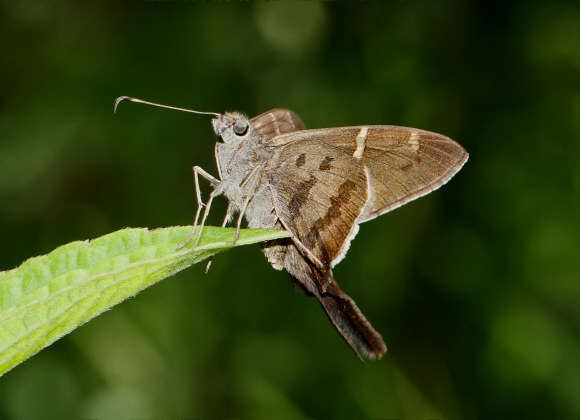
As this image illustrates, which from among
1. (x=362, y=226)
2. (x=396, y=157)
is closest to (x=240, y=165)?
(x=396, y=157)

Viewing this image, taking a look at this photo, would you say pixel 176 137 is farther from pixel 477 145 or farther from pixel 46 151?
pixel 477 145

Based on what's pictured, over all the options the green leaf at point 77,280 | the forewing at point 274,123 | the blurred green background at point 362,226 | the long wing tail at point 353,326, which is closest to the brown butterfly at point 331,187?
the long wing tail at point 353,326

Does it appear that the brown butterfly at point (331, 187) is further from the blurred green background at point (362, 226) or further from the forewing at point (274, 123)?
the blurred green background at point (362, 226)

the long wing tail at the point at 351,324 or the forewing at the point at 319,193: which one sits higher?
the forewing at the point at 319,193

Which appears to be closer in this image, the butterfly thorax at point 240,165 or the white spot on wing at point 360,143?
the white spot on wing at point 360,143

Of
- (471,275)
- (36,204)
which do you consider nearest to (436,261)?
(471,275)

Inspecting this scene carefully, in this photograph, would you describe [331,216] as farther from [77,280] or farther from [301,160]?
[77,280]

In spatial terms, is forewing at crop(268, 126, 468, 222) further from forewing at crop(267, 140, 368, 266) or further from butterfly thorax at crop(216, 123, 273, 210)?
butterfly thorax at crop(216, 123, 273, 210)
